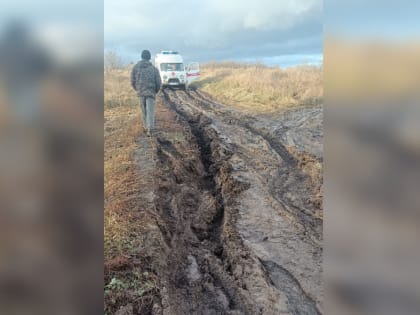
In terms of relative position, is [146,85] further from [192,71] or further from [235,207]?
Answer: [235,207]

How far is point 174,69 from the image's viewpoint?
2553 mm

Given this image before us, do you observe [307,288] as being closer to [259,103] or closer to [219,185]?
[219,185]

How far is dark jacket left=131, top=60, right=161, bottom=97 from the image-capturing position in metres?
2.50

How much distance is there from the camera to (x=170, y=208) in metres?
2.59

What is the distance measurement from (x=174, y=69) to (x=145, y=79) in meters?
0.17
